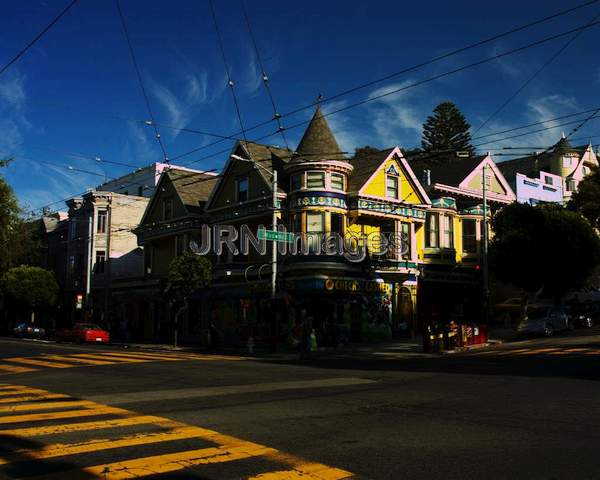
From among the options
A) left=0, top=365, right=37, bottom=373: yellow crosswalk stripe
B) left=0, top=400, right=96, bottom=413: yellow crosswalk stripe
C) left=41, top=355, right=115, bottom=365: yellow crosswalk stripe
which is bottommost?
left=0, top=365, right=37, bottom=373: yellow crosswalk stripe

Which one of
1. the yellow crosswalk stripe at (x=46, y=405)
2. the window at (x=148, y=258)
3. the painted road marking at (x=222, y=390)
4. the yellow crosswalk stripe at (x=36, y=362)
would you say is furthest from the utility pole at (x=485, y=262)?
the yellow crosswalk stripe at (x=46, y=405)

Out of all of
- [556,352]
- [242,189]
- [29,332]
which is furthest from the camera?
[29,332]

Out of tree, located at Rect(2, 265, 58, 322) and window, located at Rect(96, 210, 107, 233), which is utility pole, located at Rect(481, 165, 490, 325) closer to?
window, located at Rect(96, 210, 107, 233)

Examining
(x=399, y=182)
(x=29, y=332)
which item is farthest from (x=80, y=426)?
(x=29, y=332)

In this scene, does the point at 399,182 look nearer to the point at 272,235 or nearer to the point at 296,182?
the point at 296,182

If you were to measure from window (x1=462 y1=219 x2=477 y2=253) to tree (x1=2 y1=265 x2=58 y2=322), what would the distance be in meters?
33.5

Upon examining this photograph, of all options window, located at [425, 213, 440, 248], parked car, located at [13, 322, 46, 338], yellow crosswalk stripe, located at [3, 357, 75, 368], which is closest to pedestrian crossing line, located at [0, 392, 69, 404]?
yellow crosswalk stripe, located at [3, 357, 75, 368]

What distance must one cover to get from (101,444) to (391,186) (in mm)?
30078

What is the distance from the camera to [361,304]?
3441cm

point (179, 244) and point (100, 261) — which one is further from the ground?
→ point (179, 244)

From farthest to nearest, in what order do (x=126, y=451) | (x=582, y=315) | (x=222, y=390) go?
(x=582, y=315)
(x=222, y=390)
(x=126, y=451)

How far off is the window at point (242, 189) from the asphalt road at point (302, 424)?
20.3 m

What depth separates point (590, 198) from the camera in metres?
36.9

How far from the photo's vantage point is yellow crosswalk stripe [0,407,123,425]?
32.0 feet
